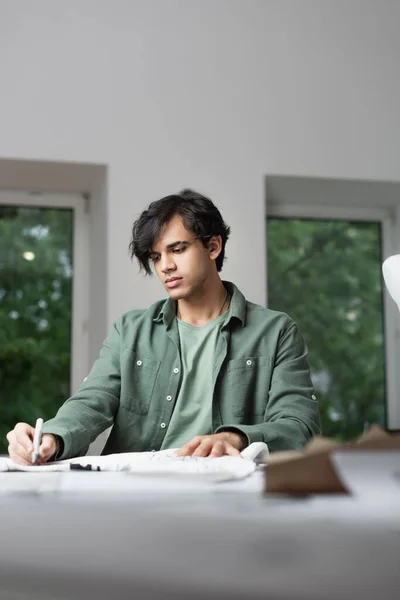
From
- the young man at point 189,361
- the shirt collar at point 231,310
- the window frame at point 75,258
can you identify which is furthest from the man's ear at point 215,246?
the window frame at point 75,258

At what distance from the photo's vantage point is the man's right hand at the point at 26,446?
A: 43.1 inches

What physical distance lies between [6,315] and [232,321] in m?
1.54

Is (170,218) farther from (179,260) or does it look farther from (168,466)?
(168,466)

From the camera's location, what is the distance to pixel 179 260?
72.9 inches

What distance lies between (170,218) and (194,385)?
0.41m

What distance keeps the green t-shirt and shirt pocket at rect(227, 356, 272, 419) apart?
0.06m

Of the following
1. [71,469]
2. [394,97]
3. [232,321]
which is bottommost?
[71,469]

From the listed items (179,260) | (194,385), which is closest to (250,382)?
(194,385)

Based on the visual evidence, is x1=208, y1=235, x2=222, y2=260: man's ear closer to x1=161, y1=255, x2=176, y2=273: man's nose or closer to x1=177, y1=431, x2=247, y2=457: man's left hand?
x1=161, y1=255, x2=176, y2=273: man's nose

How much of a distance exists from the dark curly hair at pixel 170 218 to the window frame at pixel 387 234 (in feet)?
4.99

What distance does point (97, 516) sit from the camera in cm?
39

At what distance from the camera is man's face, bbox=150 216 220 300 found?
71.9 inches

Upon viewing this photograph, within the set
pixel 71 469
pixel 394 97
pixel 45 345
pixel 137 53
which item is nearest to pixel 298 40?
pixel 394 97

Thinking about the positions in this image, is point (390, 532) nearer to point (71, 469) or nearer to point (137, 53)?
point (71, 469)
